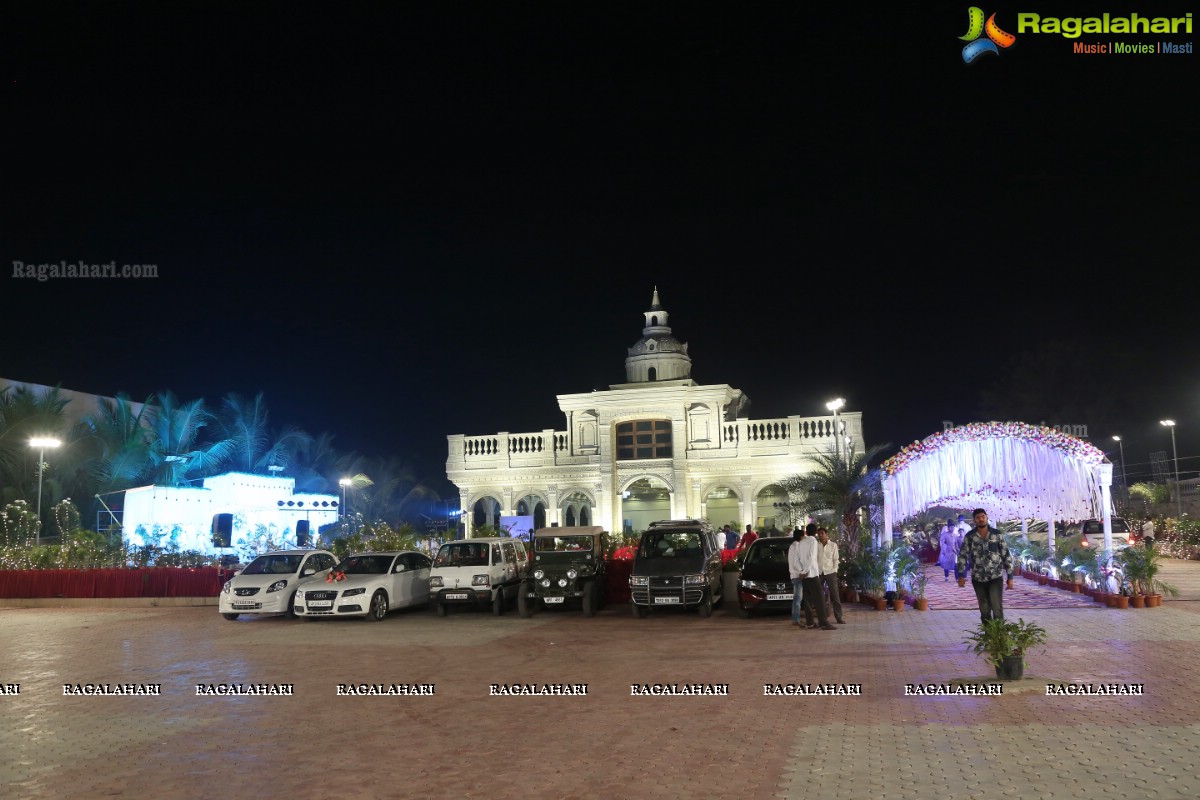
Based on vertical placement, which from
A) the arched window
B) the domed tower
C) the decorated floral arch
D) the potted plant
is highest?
the domed tower

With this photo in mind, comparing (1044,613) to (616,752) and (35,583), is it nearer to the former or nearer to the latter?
(616,752)

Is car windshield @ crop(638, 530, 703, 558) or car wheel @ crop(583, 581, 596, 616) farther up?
car windshield @ crop(638, 530, 703, 558)

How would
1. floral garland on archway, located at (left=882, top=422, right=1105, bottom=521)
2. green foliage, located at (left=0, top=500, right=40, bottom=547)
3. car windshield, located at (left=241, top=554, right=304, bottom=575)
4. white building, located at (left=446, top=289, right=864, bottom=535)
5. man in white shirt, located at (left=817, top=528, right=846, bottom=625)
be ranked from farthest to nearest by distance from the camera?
white building, located at (left=446, top=289, right=864, bottom=535) → green foliage, located at (left=0, top=500, right=40, bottom=547) → car windshield, located at (left=241, top=554, right=304, bottom=575) → floral garland on archway, located at (left=882, top=422, right=1105, bottom=521) → man in white shirt, located at (left=817, top=528, right=846, bottom=625)

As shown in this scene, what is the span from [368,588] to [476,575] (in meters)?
2.00

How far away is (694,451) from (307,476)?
77.8ft

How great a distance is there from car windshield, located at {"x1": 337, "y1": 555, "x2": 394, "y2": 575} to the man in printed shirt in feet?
37.0

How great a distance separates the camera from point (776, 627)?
46.6 feet

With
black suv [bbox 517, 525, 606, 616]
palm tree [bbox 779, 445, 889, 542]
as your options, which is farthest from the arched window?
black suv [bbox 517, 525, 606, 616]

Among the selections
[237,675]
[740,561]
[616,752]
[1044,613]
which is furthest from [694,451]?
[616,752]

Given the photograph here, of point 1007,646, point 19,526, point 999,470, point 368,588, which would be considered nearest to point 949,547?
point 999,470

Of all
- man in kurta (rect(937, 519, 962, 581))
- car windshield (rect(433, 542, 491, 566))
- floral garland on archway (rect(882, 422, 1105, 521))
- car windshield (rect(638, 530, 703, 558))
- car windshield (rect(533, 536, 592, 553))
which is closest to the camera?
car windshield (rect(638, 530, 703, 558))

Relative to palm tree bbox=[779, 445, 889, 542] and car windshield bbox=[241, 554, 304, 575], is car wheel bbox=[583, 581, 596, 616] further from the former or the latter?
palm tree bbox=[779, 445, 889, 542]

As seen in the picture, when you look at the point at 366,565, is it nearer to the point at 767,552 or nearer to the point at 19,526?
the point at 767,552

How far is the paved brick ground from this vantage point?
598 centimetres
